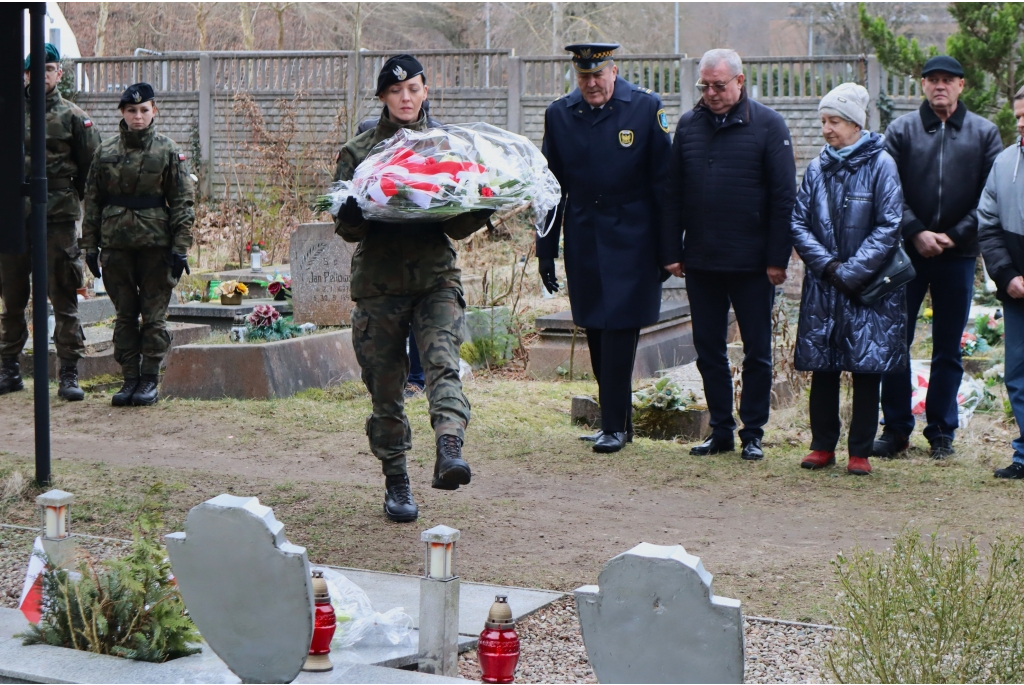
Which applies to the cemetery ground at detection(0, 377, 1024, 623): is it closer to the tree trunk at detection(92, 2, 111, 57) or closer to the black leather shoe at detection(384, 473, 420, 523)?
the black leather shoe at detection(384, 473, 420, 523)

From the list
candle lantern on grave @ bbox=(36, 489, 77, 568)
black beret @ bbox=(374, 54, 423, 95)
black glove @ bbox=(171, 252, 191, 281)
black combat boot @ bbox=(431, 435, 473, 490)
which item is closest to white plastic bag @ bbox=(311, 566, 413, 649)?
candle lantern on grave @ bbox=(36, 489, 77, 568)

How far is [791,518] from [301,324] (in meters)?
5.73

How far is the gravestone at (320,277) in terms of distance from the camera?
1075cm

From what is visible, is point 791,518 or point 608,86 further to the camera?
point 608,86

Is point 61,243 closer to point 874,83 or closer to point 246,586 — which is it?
point 246,586

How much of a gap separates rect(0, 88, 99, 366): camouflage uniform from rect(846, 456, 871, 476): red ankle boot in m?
5.59

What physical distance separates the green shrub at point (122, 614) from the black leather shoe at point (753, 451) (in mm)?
4254

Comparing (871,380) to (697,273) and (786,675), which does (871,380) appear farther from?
(786,675)

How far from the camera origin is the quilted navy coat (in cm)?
643

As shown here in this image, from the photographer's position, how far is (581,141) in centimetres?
714

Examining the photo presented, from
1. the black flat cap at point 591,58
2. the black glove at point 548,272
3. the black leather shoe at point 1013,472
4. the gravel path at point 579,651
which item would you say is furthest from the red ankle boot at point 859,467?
the gravel path at point 579,651

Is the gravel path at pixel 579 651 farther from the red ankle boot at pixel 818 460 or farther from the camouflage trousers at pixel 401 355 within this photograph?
the red ankle boot at pixel 818 460

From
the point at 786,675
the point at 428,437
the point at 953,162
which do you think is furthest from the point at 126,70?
the point at 786,675

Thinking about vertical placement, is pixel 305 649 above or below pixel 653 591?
below
